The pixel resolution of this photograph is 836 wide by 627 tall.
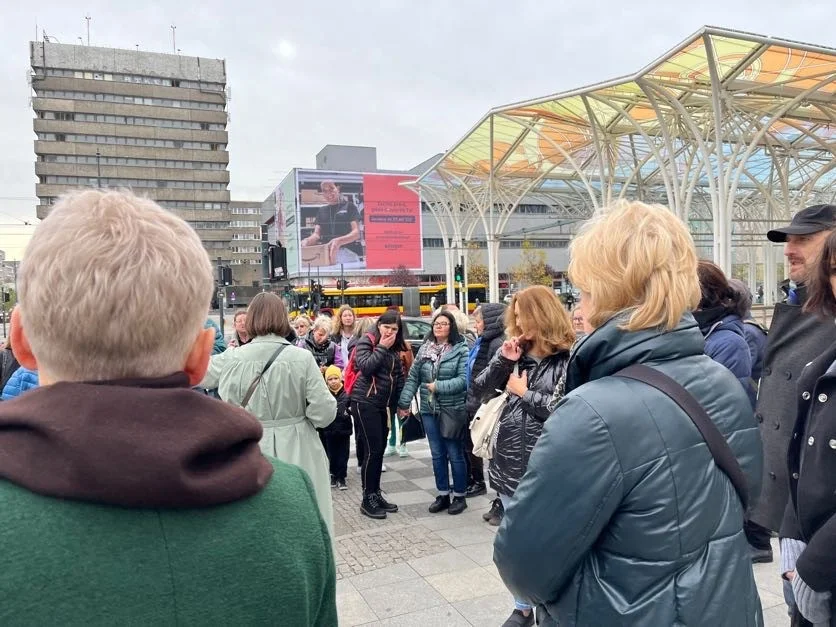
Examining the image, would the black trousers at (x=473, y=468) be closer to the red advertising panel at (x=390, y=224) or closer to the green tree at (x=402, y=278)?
the green tree at (x=402, y=278)

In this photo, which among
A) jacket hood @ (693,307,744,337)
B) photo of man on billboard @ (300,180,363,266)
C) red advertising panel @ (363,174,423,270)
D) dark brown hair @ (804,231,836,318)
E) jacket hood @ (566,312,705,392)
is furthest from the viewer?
red advertising panel @ (363,174,423,270)

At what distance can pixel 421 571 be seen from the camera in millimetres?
4328

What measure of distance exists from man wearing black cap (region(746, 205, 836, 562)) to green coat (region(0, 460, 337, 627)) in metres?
2.51

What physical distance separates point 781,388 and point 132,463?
9.81 ft

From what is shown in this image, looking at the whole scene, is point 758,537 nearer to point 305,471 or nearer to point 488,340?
point 488,340

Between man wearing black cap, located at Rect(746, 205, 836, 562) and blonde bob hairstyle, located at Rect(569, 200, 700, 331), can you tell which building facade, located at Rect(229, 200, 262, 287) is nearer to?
man wearing black cap, located at Rect(746, 205, 836, 562)

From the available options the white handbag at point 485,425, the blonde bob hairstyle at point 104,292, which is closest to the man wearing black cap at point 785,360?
the white handbag at point 485,425

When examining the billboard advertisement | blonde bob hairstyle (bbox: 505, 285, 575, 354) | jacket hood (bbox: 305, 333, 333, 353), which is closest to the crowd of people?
blonde bob hairstyle (bbox: 505, 285, 575, 354)

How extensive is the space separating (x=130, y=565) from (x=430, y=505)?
5.19 meters

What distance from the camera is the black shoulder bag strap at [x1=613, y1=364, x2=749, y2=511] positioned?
64.3 inches

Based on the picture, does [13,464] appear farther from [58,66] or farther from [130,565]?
[58,66]

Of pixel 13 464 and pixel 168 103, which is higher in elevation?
pixel 168 103

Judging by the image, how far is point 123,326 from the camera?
97cm

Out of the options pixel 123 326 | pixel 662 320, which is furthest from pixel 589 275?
pixel 123 326
